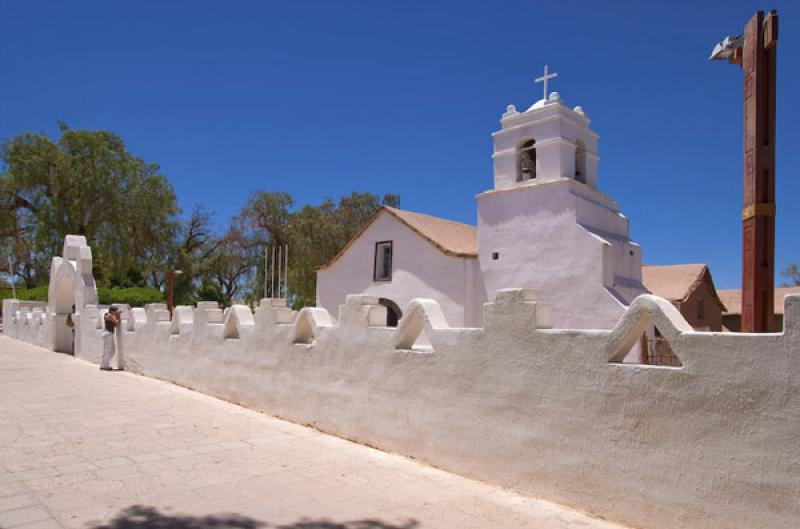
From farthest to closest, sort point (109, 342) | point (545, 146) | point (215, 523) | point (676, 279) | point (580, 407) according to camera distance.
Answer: point (676, 279) < point (545, 146) < point (109, 342) < point (580, 407) < point (215, 523)

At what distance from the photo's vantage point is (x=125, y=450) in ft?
19.6

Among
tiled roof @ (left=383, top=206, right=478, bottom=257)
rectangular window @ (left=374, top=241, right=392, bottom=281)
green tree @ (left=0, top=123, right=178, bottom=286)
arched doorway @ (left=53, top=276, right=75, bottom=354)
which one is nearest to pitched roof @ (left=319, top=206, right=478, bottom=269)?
tiled roof @ (left=383, top=206, right=478, bottom=257)

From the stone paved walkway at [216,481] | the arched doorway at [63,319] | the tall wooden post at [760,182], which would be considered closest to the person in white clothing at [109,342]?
the stone paved walkway at [216,481]

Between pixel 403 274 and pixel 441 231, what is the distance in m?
2.20

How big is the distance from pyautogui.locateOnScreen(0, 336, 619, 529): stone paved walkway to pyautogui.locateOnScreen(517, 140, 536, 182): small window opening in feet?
41.4

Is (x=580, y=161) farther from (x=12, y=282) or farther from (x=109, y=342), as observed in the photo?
(x=12, y=282)

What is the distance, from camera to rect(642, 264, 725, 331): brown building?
21.3 meters

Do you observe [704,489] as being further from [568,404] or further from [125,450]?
[125,450]

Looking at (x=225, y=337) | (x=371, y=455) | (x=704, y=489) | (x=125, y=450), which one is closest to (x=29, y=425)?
(x=125, y=450)

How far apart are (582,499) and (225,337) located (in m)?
6.24

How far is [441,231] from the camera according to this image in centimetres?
2058

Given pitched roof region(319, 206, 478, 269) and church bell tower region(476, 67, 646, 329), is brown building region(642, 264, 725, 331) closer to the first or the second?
church bell tower region(476, 67, 646, 329)

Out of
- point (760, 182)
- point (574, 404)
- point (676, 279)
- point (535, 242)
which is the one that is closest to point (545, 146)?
point (535, 242)

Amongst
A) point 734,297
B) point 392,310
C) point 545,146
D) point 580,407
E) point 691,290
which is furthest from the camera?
→ point 734,297
